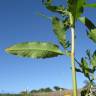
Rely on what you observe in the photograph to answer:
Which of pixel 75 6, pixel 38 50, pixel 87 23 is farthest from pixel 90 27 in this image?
pixel 38 50

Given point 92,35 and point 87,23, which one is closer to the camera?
point 92,35

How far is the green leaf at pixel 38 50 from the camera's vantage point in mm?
3152

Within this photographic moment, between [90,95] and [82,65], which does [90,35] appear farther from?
[90,95]

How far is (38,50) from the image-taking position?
321 centimetres

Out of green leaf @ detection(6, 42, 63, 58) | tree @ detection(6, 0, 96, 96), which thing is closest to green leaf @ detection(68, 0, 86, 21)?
tree @ detection(6, 0, 96, 96)

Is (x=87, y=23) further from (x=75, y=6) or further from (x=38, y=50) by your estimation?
(x=38, y=50)

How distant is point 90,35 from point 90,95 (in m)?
0.68

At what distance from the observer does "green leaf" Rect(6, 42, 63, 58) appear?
315cm

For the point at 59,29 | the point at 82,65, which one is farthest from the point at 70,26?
the point at 82,65

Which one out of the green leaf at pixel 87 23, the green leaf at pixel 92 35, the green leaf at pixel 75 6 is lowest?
the green leaf at pixel 92 35

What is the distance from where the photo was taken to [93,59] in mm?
3139

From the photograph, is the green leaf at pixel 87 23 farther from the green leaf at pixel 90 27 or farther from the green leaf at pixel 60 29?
the green leaf at pixel 60 29

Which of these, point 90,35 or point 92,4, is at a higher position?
point 92,4

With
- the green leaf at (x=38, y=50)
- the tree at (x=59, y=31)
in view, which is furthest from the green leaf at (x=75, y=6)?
the green leaf at (x=38, y=50)
